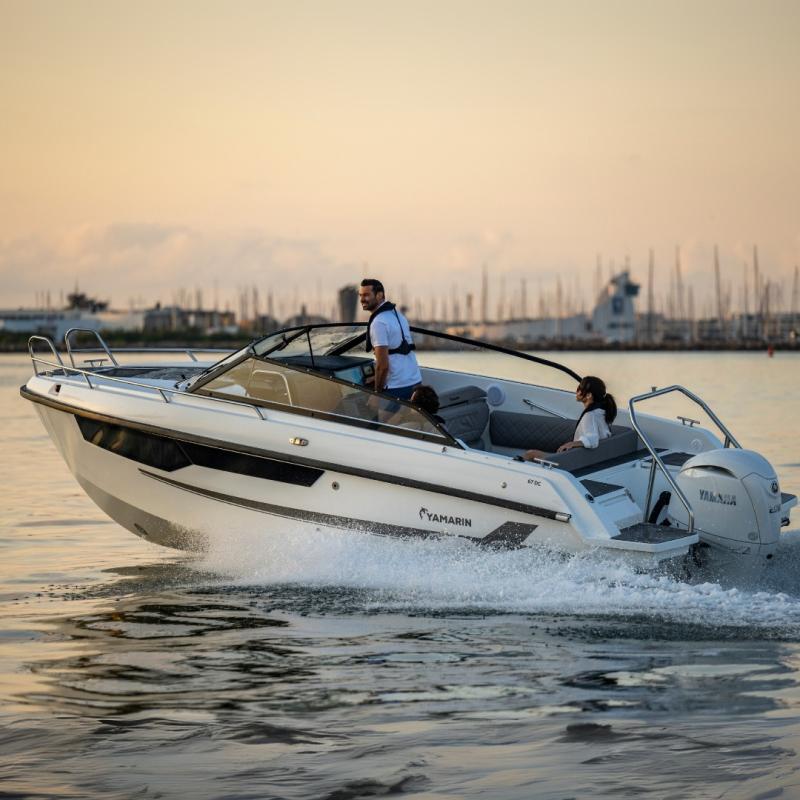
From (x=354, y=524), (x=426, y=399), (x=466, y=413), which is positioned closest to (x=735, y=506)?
(x=426, y=399)

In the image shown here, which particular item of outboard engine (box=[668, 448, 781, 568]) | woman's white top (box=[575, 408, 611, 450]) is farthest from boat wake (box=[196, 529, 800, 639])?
woman's white top (box=[575, 408, 611, 450])

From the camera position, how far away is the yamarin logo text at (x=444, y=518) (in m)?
7.23

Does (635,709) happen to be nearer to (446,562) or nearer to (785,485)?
(446,562)

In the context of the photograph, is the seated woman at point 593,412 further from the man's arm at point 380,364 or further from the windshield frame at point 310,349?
the man's arm at point 380,364

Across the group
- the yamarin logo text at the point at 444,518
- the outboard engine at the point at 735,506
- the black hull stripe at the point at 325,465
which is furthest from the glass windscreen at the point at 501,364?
the outboard engine at the point at 735,506

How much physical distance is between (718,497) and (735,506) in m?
0.10

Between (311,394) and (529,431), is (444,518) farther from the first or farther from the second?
(529,431)

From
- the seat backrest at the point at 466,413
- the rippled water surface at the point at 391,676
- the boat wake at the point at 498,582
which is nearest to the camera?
the rippled water surface at the point at 391,676

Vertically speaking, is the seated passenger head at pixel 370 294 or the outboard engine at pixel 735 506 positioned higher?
the seated passenger head at pixel 370 294

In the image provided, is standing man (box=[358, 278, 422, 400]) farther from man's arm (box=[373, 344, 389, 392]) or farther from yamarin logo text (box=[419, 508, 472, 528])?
yamarin logo text (box=[419, 508, 472, 528])

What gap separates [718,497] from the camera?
23.0 feet

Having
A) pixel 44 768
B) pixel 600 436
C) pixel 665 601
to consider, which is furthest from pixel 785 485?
pixel 44 768

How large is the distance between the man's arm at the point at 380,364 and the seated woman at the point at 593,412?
1.11m

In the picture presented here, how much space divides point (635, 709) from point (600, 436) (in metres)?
2.84
